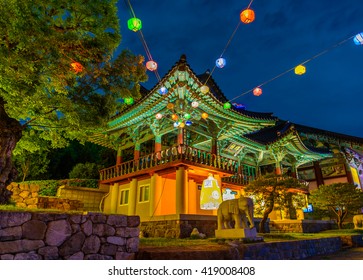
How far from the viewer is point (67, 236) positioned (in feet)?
16.4

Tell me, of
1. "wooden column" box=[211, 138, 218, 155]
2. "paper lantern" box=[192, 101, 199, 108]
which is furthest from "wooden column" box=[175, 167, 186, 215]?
"wooden column" box=[211, 138, 218, 155]

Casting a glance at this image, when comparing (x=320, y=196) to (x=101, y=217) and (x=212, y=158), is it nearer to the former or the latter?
(x=212, y=158)

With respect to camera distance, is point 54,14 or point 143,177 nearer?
point 54,14

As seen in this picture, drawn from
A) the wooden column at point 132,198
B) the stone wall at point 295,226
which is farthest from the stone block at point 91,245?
the stone wall at point 295,226

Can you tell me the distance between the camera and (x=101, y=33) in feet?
25.7

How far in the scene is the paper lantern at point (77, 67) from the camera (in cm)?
A: 748

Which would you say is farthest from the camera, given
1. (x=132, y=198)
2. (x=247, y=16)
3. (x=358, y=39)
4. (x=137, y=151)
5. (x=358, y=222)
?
(x=358, y=222)

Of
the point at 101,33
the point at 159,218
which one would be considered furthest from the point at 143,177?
the point at 101,33

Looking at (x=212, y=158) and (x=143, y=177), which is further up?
(x=212, y=158)

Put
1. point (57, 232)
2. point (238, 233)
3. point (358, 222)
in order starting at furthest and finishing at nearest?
point (358, 222) → point (238, 233) → point (57, 232)

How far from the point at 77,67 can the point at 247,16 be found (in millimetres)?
5236

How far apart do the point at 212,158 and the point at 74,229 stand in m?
11.8

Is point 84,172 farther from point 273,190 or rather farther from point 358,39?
point 358,39

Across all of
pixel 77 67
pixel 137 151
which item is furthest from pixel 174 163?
pixel 77 67
